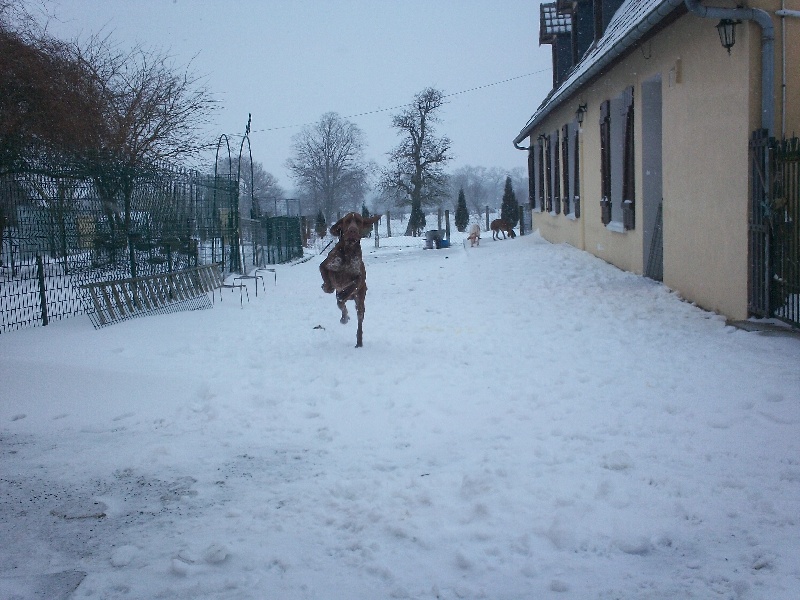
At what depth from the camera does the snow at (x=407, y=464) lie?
3262mm

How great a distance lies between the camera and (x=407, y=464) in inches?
184

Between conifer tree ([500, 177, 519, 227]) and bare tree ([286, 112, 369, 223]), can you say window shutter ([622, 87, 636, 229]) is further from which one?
bare tree ([286, 112, 369, 223])

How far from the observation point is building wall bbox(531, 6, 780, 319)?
8.34m

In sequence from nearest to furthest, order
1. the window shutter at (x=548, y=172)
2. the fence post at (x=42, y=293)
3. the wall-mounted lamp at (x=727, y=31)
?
the wall-mounted lamp at (x=727, y=31), the fence post at (x=42, y=293), the window shutter at (x=548, y=172)

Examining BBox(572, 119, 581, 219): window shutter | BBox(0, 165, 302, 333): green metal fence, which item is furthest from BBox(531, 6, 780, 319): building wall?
BBox(0, 165, 302, 333): green metal fence

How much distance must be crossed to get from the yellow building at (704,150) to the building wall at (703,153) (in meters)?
0.01

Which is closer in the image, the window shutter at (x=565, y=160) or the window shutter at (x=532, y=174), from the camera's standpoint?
the window shutter at (x=565, y=160)

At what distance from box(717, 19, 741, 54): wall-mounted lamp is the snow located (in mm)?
2913

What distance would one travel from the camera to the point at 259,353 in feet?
27.5

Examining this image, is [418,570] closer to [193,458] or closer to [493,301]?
[193,458]

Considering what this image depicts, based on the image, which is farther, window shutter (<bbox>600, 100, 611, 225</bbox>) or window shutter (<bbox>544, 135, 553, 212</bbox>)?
window shutter (<bbox>544, 135, 553, 212</bbox>)

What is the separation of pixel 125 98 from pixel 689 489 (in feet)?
78.6

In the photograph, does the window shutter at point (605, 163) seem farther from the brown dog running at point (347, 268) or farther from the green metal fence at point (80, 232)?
the brown dog running at point (347, 268)

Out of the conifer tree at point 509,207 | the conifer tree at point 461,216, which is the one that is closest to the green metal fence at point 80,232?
the conifer tree at point 509,207
